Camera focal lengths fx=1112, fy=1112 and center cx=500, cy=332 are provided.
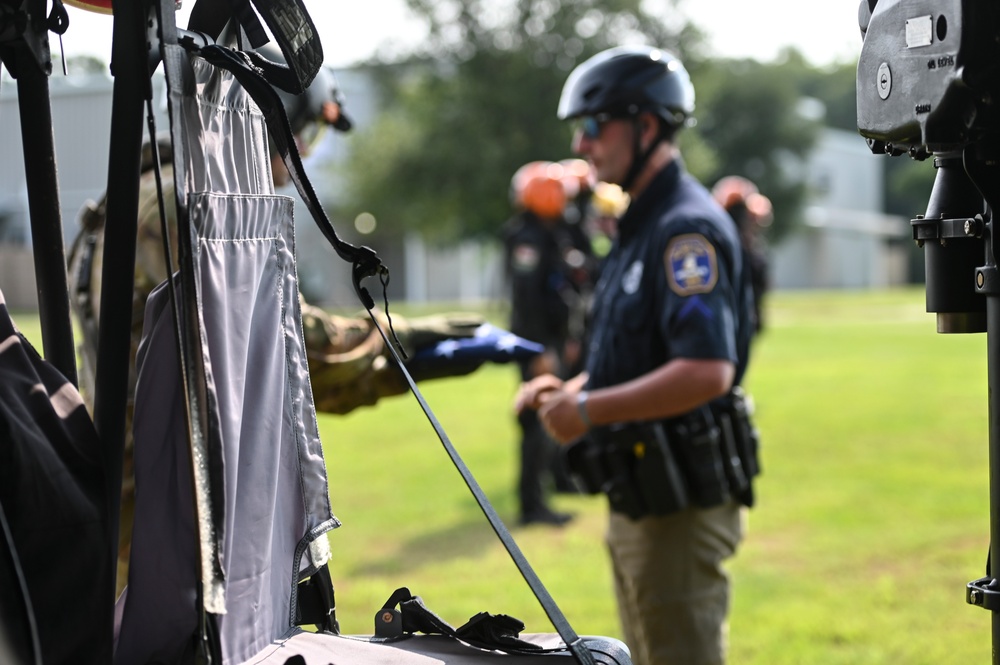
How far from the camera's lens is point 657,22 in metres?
43.6

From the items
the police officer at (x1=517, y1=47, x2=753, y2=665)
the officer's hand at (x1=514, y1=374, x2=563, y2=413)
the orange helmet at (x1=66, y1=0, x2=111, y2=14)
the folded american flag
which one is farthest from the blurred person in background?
the orange helmet at (x1=66, y1=0, x2=111, y2=14)

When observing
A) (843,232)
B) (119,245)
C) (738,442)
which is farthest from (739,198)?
(843,232)

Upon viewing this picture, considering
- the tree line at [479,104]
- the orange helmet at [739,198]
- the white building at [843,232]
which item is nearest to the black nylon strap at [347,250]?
the orange helmet at [739,198]

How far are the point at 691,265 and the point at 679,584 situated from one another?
0.91 metres

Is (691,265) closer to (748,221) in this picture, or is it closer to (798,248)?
(748,221)

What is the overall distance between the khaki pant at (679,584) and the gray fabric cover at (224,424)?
1.90 meters

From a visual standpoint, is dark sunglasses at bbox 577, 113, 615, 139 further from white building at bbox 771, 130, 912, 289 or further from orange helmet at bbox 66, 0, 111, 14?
white building at bbox 771, 130, 912, 289

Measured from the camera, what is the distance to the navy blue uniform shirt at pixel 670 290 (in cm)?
308

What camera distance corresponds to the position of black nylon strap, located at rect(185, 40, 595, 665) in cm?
137

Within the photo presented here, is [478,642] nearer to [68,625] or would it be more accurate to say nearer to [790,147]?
[68,625]

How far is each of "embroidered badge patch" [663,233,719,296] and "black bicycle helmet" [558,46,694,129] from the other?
1.81 feet

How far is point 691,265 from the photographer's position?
3.12 m

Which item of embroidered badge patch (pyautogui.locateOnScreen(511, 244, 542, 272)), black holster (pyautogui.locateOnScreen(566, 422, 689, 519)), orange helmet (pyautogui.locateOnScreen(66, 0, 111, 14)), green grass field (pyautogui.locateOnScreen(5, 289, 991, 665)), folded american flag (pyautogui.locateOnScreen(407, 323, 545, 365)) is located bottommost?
green grass field (pyautogui.locateOnScreen(5, 289, 991, 665))

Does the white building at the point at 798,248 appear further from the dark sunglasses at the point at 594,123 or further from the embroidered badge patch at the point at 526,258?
the dark sunglasses at the point at 594,123
